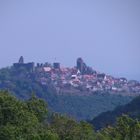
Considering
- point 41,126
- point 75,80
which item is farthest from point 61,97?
point 41,126

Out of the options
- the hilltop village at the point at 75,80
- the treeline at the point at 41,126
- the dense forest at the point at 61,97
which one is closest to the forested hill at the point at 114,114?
the dense forest at the point at 61,97

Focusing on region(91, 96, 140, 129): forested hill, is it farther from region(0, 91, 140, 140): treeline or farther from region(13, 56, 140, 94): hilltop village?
region(13, 56, 140, 94): hilltop village

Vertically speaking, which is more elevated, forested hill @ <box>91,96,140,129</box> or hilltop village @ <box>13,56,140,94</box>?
hilltop village @ <box>13,56,140,94</box>

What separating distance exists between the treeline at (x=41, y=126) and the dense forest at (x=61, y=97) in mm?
86398

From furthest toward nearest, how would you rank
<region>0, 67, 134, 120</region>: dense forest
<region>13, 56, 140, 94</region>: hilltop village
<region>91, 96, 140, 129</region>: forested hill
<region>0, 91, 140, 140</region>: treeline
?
<region>13, 56, 140, 94</region>: hilltop village < <region>0, 67, 134, 120</region>: dense forest < <region>91, 96, 140, 129</region>: forested hill < <region>0, 91, 140, 140</region>: treeline

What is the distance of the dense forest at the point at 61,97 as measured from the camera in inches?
5386

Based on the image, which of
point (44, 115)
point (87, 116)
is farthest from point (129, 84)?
point (44, 115)

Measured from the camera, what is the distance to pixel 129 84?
622 ft

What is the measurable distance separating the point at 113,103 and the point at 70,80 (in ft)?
104

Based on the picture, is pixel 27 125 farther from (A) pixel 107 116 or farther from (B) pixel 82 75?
(B) pixel 82 75

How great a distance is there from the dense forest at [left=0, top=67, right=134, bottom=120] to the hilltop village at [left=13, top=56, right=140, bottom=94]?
296 cm

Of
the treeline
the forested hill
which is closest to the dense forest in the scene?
the forested hill

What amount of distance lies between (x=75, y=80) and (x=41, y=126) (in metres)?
136

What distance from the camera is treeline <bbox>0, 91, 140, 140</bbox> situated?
34125 millimetres
